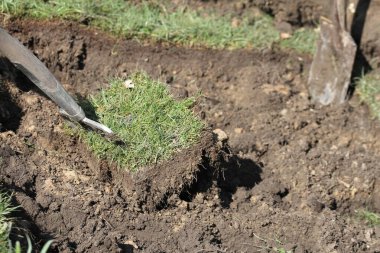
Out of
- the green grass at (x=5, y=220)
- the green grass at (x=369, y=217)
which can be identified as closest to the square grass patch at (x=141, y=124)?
the green grass at (x=5, y=220)

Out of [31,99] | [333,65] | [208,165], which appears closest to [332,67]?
[333,65]

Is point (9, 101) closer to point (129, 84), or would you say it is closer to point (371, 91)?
point (129, 84)

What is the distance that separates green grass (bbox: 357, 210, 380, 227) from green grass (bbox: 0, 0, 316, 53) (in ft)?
5.40

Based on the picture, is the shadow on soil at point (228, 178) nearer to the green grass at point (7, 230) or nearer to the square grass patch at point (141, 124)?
the square grass patch at point (141, 124)

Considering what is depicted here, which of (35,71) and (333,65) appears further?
(333,65)

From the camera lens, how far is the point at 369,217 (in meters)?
4.40

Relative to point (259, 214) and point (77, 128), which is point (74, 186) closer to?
point (77, 128)

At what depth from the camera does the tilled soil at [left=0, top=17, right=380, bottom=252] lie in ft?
11.7

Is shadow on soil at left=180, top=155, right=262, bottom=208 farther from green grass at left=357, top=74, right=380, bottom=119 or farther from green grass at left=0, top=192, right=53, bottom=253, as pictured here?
green grass at left=357, top=74, right=380, bottom=119

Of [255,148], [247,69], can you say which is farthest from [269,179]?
[247,69]

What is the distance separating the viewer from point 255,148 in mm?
4637

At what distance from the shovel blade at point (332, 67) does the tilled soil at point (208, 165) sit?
11 centimetres

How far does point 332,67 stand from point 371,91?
1.26 feet

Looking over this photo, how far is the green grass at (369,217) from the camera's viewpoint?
171 inches
